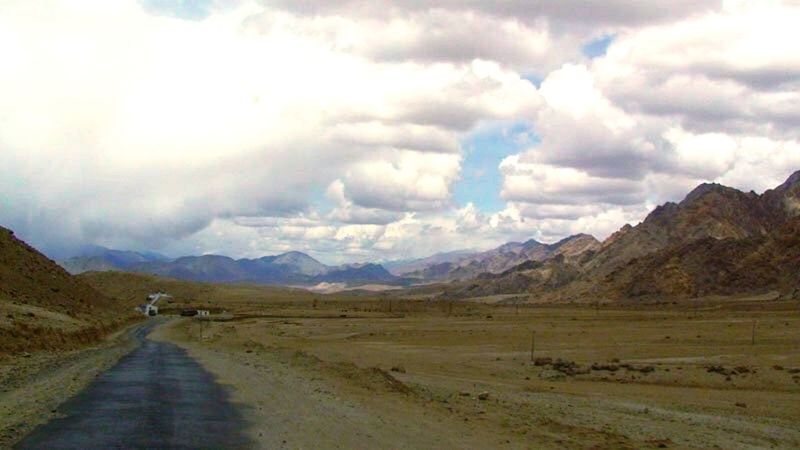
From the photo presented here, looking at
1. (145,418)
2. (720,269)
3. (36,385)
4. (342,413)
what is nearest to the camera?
(145,418)

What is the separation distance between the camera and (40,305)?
6769 centimetres

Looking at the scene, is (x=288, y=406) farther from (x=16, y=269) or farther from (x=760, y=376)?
(x=16, y=269)

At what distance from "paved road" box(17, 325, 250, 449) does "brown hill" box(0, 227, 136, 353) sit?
58.1 feet

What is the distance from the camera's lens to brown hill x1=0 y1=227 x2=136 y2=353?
1789 inches

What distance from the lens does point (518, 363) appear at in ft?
143

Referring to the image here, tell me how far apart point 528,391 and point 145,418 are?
56.1 ft

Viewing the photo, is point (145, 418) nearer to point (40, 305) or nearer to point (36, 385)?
point (36, 385)

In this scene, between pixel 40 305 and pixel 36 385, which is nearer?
pixel 36 385

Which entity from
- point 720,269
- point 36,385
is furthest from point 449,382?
point 720,269

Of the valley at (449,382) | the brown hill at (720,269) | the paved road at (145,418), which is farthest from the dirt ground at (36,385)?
the brown hill at (720,269)

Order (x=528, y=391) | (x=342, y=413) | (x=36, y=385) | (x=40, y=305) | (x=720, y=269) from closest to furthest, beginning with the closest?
(x=342, y=413), (x=36, y=385), (x=528, y=391), (x=40, y=305), (x=720, y=269)

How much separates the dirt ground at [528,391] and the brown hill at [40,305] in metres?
11.4

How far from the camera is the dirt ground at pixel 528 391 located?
704 inches

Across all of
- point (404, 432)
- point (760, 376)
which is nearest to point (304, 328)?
point (760, 376)
